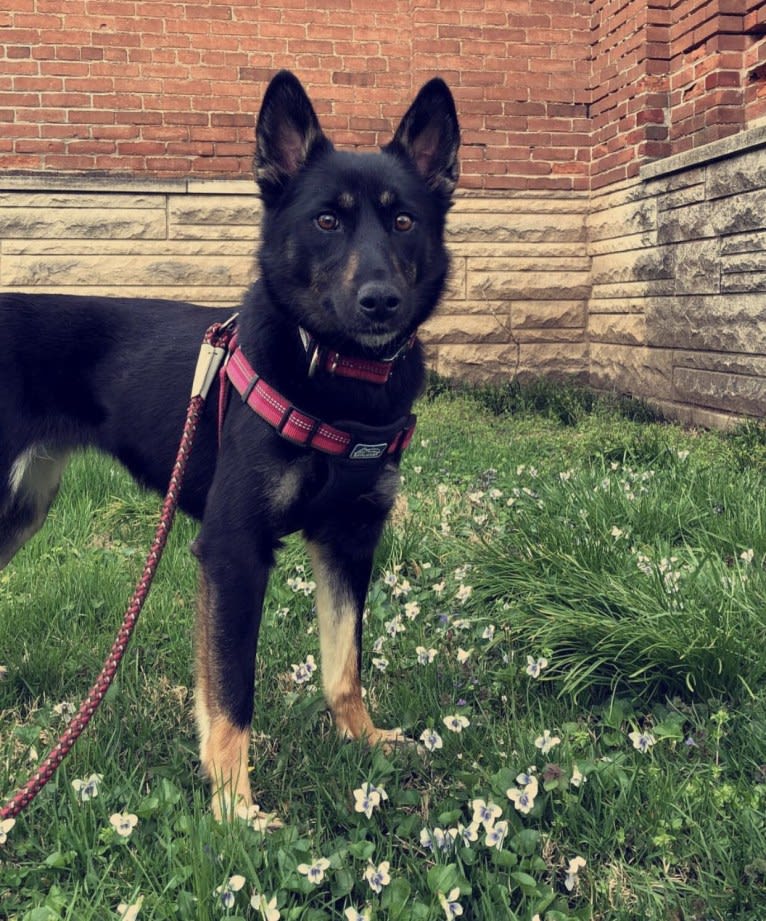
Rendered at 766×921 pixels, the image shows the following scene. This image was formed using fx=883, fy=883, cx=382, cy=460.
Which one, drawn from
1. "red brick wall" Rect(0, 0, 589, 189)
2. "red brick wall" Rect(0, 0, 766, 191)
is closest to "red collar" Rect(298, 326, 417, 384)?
"red brick wall" Rect(0, 0, 766, 191)

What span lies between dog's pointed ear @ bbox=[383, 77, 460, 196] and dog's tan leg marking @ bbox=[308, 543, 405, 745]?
49.4 inches

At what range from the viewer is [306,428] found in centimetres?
234

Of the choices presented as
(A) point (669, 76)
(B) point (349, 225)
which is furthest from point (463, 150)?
(B) point (349, 225)

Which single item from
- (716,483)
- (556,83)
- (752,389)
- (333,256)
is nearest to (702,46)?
(556,83)

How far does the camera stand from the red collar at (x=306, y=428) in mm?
2340

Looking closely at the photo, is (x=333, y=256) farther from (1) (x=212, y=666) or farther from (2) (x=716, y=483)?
(2) (x=716, y=483)

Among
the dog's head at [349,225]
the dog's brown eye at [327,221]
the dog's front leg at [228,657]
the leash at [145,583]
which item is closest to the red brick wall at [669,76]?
the dog's head at [349,225]

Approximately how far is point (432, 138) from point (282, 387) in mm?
1008

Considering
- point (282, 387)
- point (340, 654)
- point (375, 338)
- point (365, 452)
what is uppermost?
point (375, 338)

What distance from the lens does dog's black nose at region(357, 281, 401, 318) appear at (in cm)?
235

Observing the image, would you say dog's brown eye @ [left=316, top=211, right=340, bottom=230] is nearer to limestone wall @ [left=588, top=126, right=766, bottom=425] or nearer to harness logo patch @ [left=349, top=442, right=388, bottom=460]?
harness logo patch @ [left=349, top=442, right=388, bottom=460]

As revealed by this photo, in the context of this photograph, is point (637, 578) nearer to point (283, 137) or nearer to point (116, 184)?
point (283, 137)

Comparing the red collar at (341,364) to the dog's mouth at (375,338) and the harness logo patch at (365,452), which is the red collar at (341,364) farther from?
the harness logo patch at (365,452)

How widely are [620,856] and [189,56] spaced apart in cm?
726
